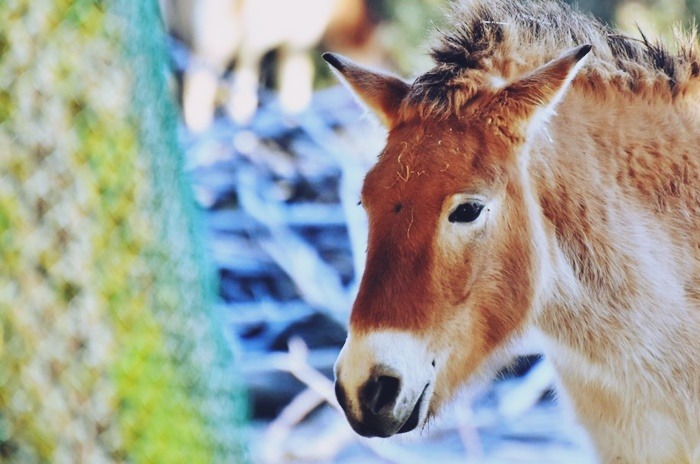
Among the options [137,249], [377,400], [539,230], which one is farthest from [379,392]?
[137,249]

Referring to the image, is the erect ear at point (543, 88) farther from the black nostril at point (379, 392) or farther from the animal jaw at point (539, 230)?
the black nostril at point (379, 392)

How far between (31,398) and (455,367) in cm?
98

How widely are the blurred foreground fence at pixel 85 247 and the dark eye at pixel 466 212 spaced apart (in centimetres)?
75

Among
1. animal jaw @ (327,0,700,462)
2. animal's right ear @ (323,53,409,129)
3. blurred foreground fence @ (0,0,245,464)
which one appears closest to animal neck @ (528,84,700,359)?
animal jaw @ (327,0,700,462)

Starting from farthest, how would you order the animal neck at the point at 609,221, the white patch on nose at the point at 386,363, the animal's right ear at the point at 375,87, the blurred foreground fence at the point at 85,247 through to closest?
the animal's right ear at the point at 375,87 < the animal neck at the point at 609,221 < the blurred foreground fence at the point at 85,247 < the white patch on nose at the point at 386,363

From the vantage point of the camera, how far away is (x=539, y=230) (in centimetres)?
206

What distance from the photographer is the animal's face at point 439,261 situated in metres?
1.86

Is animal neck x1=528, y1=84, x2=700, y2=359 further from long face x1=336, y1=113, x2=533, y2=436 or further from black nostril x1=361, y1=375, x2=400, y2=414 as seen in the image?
black nostril x1=361, y1=375, x2=400, y2=414

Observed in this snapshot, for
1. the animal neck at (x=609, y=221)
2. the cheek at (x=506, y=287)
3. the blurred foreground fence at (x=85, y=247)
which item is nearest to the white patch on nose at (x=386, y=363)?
the cheek at (x=506, y=287)

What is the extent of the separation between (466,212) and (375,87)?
48 centimetres

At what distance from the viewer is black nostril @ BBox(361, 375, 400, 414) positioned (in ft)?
6.01

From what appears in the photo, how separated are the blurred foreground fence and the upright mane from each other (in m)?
0.71

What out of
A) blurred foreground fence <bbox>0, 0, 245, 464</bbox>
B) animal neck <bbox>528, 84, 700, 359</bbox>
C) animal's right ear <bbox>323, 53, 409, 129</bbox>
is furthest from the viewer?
animal's right ear <bbox>323, 53, 409, 129</bbox>

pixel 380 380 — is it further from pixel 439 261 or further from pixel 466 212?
pixel 466 212
